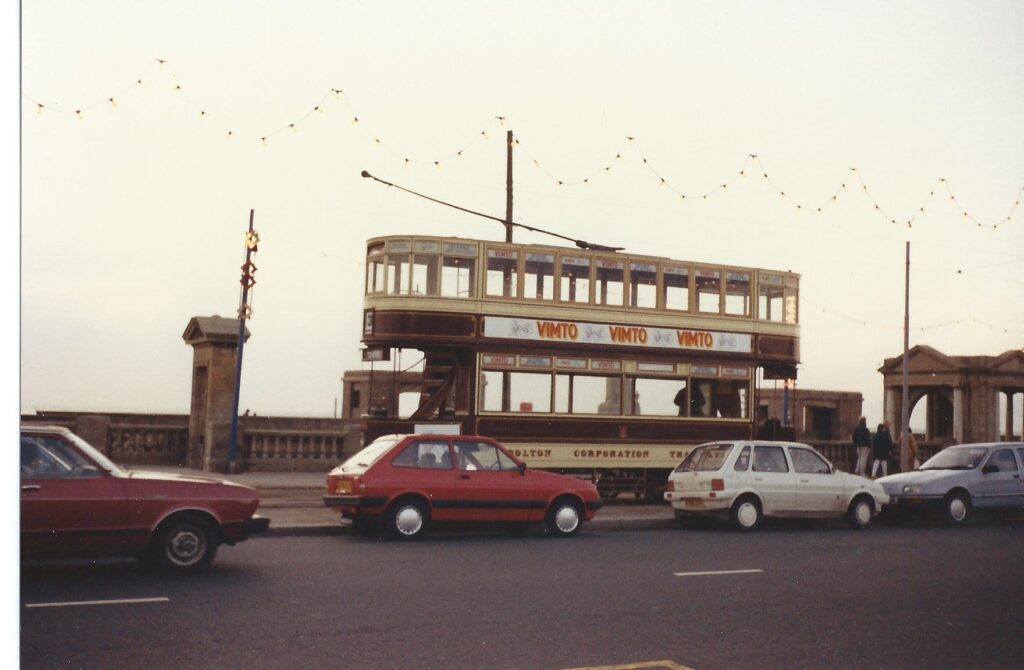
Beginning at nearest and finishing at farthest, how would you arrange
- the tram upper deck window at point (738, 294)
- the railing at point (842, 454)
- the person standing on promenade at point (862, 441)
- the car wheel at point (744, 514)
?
the car wheel at point (744, 514)
the tram upper deck window at point (738, 294)
the person standing on promenade at point (862, 441)
the railing at point (842, 454)

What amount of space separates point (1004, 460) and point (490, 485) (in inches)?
420

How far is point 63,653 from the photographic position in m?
7.41

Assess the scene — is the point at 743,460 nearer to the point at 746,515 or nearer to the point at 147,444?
the point at 746,515

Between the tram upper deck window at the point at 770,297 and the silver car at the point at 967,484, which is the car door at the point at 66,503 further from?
the tram upper deck window at the point at 770,297

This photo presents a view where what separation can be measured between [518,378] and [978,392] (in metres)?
25.7

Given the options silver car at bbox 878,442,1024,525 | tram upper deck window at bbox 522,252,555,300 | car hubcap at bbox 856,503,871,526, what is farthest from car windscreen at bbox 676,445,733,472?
tram upper deck window at bbox 522,252,555,300

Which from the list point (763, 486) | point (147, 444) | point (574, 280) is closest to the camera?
point (763, 486)

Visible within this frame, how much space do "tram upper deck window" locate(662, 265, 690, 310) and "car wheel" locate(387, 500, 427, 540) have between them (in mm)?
8737

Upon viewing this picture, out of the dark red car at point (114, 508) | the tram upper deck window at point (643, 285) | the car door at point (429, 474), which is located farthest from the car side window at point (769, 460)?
the dark red car at point (114, 508)

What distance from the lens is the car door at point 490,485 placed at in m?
15.5

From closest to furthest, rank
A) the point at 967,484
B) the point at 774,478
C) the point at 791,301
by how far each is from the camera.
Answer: the point at 774,478 → the point at 967,484 → the point at 791,301

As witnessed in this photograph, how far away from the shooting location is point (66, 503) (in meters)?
10.5

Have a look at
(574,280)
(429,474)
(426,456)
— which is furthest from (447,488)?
(574,280)

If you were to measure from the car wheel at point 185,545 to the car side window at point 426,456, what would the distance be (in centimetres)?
406
